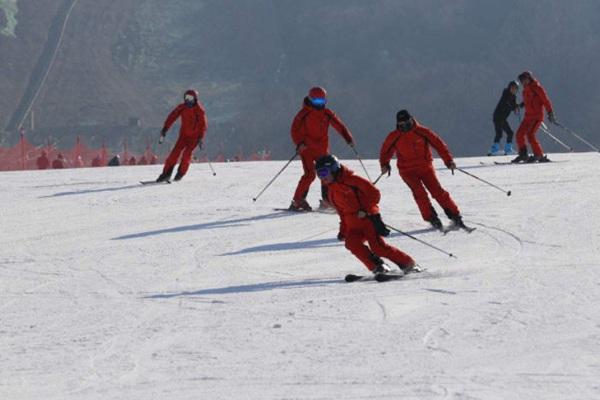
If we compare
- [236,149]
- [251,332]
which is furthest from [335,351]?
[236,149]

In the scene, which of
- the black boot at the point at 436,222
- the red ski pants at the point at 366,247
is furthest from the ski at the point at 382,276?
the black boot at the point at 436,222

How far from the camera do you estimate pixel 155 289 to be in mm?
10188

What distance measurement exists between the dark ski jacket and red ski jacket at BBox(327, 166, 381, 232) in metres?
14.2

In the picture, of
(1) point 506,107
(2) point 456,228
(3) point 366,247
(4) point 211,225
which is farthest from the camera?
(1) point 506,107

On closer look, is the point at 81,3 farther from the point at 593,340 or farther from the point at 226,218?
the point at 593,340

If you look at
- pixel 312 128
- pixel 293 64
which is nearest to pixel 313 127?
pixel 312 128

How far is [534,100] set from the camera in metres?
21.4

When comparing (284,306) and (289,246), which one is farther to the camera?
(289,246)

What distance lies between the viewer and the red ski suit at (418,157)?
13.2 meters

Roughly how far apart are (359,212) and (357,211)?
0.29 ft

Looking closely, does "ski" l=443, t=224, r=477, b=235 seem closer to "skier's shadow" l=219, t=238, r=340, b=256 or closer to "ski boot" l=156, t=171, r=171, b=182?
"skier's shadow" l=219, t=238, r=340, b=256

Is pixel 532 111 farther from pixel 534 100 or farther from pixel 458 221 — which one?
pixel 458 221

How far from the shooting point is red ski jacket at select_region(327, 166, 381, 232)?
34.0 ft

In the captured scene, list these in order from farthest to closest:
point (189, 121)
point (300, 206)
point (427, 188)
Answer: point (189, 121), point (300, 206), point (427, 188)
